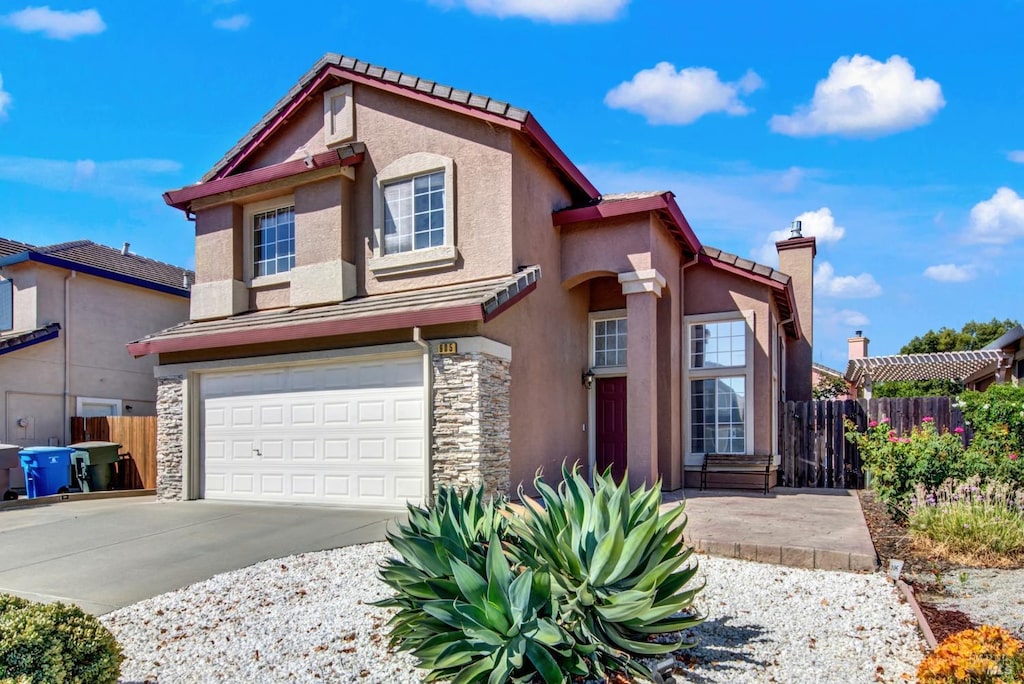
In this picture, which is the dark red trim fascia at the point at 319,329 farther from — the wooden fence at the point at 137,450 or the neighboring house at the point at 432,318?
the wooden fence at the point at 137,450

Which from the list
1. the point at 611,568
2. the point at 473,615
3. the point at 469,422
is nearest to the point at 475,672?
the point at 473,615

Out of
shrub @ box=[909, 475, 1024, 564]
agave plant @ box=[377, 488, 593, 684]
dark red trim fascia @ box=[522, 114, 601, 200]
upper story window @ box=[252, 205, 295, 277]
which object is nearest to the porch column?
dark red trim fascia @ box=[522, 114, 601, 200]

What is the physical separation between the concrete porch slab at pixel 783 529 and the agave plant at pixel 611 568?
2.93 meters

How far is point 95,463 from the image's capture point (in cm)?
1419

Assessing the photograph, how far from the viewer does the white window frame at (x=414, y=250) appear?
35.6ft

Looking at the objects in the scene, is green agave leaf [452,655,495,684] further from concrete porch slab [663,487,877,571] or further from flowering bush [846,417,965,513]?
flowering bush [846,417,965,513]

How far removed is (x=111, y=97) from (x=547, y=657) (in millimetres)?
13188

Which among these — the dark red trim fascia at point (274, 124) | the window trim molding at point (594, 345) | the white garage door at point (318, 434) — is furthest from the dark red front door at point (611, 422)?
the dark red trim fascia at point (274, 124)

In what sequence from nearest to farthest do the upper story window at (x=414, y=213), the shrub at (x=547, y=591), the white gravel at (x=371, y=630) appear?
1. the shrub at (x=547, y=591)
2. the white gravel at (x=371, y=630)
3. the upper story window at (x=414, y=213)

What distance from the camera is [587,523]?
419 centimetres

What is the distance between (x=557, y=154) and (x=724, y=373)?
5.30m

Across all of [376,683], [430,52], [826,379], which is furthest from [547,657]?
[826,379]

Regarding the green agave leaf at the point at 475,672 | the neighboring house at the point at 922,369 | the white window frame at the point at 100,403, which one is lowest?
the green agave leaf at the point at 475,672

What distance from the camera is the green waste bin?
14.1 meters
